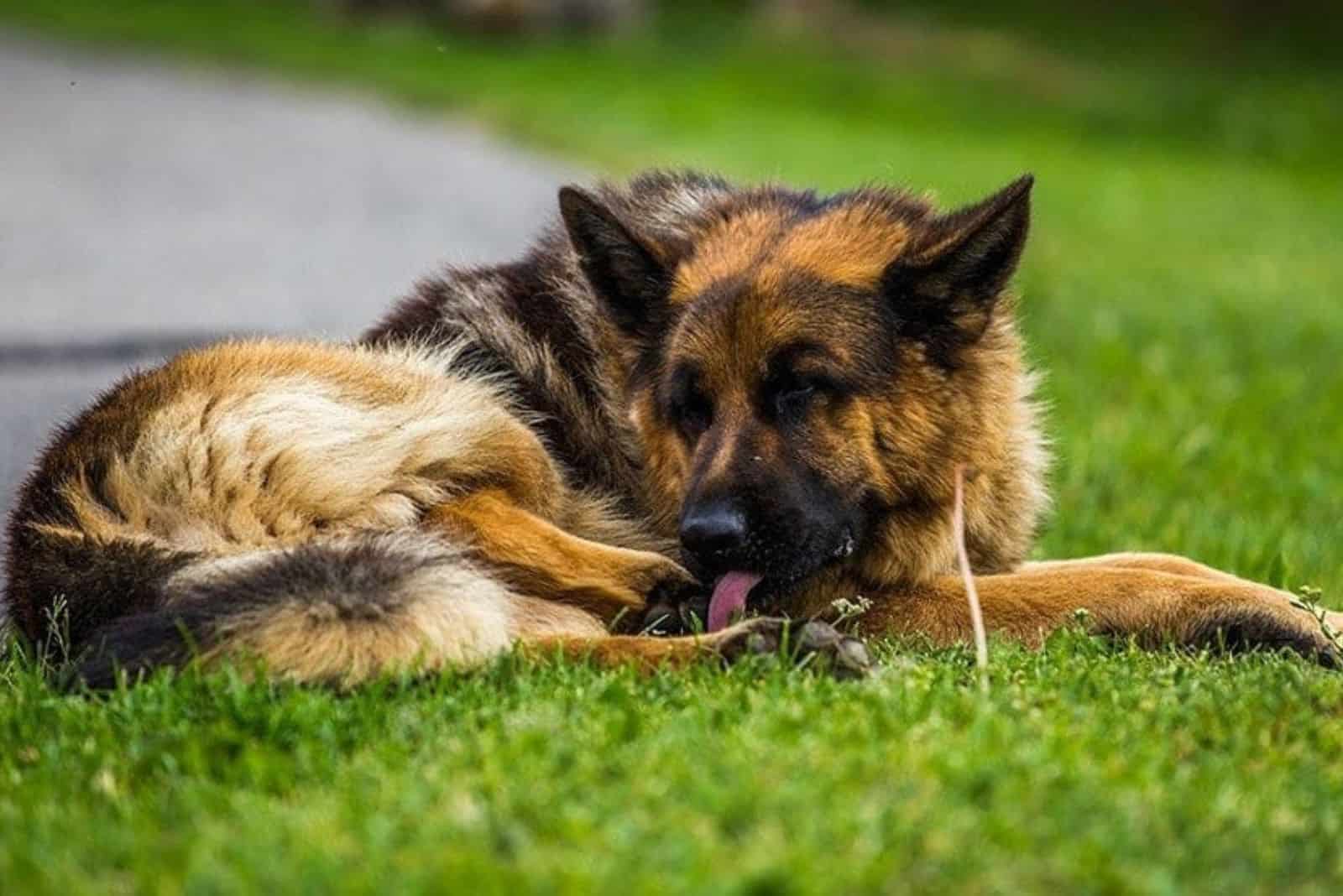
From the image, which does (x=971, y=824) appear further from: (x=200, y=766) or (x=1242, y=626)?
(x=1242, y=626)

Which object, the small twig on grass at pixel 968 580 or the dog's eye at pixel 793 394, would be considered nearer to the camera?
the small twig on grass at pixel 968 580

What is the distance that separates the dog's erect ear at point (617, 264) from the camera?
5.48 metres

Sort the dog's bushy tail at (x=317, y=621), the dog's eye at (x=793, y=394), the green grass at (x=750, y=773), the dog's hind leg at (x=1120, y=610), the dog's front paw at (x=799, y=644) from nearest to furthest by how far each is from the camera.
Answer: the green grass at (x=750, y=773) → the dog's bushy tail at (x=317, y=621) → the dog's front paw at (x=799, y=644) → the dog's hind leg at (x=1120, y=610) → the dog's eye at (x=793, y=394)

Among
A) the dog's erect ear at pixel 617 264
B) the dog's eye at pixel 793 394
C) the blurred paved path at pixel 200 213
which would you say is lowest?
the blurred paved path at pixel 200 213

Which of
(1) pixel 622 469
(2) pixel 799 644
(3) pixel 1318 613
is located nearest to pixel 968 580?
(2) pixel 799 644

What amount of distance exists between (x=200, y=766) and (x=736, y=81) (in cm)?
2217

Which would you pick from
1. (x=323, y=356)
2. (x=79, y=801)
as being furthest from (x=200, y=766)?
(x=323, y=356)

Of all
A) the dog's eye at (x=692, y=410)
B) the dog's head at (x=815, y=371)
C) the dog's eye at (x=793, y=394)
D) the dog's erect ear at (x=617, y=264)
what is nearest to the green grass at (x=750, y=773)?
the dog's head at (x=815, y=371)

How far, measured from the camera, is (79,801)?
12.1ft

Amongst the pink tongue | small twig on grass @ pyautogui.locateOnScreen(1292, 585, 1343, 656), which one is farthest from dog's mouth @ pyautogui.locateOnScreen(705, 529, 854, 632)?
small twig on grass @ pyautogui.locateOnScreen(1292, 585, 1343, 656)

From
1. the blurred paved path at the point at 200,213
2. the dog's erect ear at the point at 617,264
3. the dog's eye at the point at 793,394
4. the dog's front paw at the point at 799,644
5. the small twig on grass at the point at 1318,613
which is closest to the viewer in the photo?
the dog's front paw at the point at 799,644

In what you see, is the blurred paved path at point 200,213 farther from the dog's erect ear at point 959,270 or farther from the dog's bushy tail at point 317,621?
the dog's erect ear at point 959,270

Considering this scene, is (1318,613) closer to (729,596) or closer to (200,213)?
(729,596)

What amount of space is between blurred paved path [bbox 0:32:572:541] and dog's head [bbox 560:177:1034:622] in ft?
7.36
